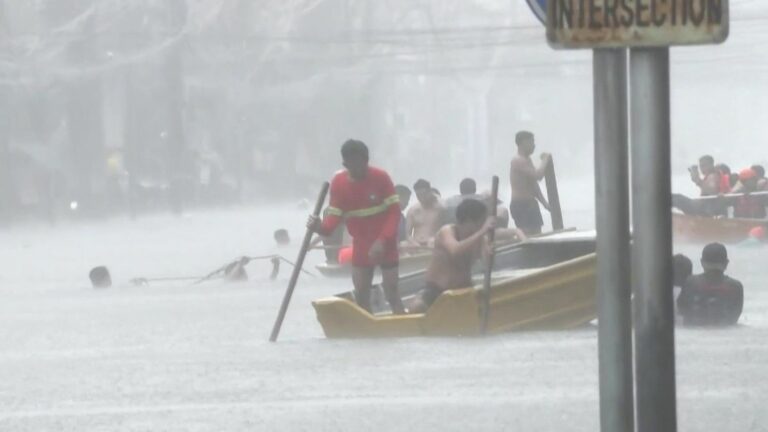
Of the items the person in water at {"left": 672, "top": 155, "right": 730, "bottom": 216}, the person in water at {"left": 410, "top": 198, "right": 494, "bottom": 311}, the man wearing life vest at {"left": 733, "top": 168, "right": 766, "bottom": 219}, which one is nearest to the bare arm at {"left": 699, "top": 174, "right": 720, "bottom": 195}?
the person in water at {"left": 672, "top": 155, "right": 730, "bottom": 216}

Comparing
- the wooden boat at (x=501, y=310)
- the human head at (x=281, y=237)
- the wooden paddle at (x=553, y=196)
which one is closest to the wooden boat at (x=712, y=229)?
the wooden paddle at (x=553, y=196)

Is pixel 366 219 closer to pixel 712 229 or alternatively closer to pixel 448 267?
pixel 448 267

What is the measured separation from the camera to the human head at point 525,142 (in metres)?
18.5

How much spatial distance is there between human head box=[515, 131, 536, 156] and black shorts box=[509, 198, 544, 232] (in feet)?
2.08

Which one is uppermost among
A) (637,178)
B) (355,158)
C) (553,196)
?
(637,178)

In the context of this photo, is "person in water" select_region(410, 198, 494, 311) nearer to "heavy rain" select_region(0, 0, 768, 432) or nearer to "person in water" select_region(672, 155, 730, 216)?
"heavy rain" select_region(0, 0, 768, 432)

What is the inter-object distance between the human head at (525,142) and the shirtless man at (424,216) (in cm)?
94

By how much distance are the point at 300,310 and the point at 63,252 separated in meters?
17.6

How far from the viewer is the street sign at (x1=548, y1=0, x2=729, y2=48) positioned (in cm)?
449

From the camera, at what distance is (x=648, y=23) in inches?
177

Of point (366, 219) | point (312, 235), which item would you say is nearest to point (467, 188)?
point (312, 235)

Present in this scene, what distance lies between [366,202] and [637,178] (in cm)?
991

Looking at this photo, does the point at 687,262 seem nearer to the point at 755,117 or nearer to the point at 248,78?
the point at 248,78

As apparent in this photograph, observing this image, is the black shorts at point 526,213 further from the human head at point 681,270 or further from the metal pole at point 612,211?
the metal pole at point 612,211
